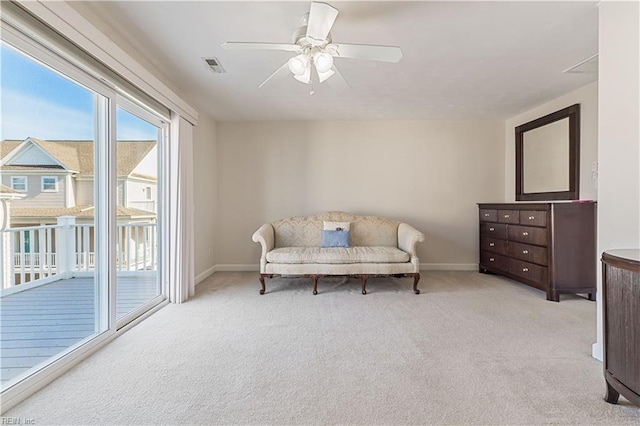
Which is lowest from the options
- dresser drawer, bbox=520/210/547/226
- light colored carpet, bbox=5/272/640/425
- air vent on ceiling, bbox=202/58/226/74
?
light colored carpet, bbox=5/272/640/425

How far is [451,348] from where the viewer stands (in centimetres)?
229

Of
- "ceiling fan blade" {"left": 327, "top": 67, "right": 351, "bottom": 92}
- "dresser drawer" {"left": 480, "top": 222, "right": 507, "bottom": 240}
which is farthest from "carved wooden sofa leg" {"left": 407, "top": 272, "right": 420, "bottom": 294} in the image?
"ceiling fan blade" {"left": 327, "top": 67, "right": 351, "bottom": 92}

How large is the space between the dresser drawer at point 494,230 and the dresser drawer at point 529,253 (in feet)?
0.64

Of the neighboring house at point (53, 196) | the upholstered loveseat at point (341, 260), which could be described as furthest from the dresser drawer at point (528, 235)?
the neighboring house at point (53, 196)

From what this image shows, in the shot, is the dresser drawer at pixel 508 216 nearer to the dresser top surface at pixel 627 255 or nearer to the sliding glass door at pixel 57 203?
the dresser top surface at pixel 627 255

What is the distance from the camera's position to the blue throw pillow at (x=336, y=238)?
14.1 feet

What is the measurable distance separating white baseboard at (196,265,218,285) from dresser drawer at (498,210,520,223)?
4.37m

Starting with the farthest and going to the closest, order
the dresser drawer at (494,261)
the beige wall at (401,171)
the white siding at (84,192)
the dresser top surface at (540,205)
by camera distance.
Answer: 1. the beige wall at (401,171)
2. the dresser drawer at (494,261)
3. the dresser top surface at (540,205)
4. the white siding at (84,192)

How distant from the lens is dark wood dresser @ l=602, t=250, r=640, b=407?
1.46 meters

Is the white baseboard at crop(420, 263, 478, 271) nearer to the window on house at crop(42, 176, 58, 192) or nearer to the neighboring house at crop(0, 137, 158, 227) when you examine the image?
the neighboring house at crop(0, 137, 158, 227)

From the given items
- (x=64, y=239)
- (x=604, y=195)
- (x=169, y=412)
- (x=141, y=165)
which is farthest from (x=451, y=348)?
(x=141, y=165)

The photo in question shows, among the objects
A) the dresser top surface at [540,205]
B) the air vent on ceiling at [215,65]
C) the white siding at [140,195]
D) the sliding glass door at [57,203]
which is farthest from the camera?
the dresser top surface at [540,205]

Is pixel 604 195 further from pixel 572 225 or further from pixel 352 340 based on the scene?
pixel 352 340

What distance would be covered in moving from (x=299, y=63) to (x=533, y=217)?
10.9 ft
